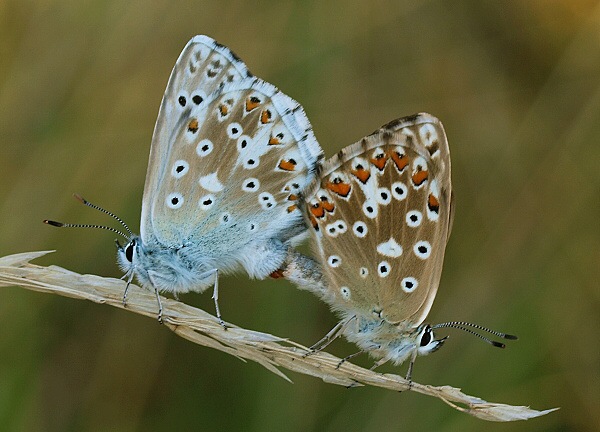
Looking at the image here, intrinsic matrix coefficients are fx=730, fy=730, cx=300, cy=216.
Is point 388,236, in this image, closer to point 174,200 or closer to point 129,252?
point 174,200

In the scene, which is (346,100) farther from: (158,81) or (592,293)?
(592,293)

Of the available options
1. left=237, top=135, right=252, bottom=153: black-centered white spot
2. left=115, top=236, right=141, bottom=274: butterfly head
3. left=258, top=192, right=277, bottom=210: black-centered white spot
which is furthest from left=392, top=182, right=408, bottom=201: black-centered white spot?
left=115, top=236, right=141, bottom=274: butterfly head

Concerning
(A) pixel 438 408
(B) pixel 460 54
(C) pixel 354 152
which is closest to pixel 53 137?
(C) pixel 354 152

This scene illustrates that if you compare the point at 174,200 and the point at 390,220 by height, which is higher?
the point at 390,220

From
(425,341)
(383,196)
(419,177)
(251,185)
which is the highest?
(419,177)

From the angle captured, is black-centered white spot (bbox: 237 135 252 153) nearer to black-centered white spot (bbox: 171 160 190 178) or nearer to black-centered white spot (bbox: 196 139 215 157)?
black-centered white spot (bbox: 196 139 215 157)

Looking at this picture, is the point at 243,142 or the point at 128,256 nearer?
the point at 128,256

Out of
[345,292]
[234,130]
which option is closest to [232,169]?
[234,130]
